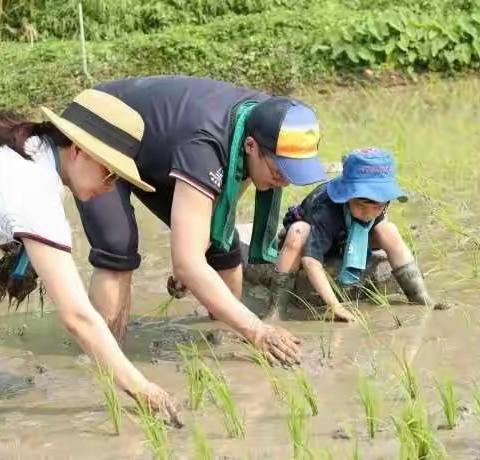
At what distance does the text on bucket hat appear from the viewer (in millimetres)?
3395

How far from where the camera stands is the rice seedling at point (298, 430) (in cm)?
277

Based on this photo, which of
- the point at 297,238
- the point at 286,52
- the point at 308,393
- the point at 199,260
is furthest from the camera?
the point at 286,52

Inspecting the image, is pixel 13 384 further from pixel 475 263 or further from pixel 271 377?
pixel 475 263

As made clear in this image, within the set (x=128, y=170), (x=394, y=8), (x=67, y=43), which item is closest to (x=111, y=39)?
(x=67, y=43)

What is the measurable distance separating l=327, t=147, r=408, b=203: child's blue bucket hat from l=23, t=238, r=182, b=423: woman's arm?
1478 millimetres

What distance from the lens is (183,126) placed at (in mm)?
3578

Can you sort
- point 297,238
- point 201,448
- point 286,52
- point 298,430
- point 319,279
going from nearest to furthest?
1. point 201,448
2. point 298,430
3. point 319,279
4. point 297,238
5. point 286,52

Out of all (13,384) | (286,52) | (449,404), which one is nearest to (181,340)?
(13,384)

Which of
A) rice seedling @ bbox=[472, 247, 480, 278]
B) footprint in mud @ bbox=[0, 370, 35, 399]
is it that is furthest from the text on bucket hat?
rice seedling @ bbox=[472, 247, 480, 278]

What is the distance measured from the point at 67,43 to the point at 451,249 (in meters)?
6.64

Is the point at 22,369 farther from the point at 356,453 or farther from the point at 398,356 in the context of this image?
the point at 356,453

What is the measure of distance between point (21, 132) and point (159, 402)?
2.70 feet

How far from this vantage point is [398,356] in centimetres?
363

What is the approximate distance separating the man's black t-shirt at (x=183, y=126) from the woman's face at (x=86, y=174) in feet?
1.81
